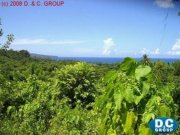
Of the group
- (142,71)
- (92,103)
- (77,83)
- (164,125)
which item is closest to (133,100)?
(142,71)

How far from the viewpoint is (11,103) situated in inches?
465

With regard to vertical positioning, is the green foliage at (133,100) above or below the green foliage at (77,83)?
above

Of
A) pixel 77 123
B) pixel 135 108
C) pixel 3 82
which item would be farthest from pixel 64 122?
pixel 135 108

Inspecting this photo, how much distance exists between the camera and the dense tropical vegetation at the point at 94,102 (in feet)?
9.61

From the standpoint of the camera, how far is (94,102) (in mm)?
6668

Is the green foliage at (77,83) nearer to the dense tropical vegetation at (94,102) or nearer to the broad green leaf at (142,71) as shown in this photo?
the dense tropical vegetation at (94,102)

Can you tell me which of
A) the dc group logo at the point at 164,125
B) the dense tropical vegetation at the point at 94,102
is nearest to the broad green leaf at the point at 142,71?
the dense tropical vegetation at the point at 94,102

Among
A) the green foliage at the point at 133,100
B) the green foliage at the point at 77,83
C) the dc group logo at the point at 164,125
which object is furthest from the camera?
the green foliage at the point at 77,83

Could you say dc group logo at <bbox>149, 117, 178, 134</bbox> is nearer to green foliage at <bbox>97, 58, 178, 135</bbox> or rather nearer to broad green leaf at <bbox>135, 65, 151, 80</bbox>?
green foliage at <bbox>97, 58, 178, 135</bbox>

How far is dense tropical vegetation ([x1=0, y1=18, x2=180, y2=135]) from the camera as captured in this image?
2.93 m

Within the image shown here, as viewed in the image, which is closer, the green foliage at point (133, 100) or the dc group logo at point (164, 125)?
the dc group logo at point (164, 125)

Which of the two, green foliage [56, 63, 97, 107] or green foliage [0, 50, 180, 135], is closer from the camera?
green foliage [0, 50, 180, 135]

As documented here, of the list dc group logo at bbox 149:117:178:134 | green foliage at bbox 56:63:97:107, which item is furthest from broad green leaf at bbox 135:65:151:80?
green foliage at bbox 56:63:97:107

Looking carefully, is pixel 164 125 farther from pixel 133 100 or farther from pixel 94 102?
pixel 94 102
